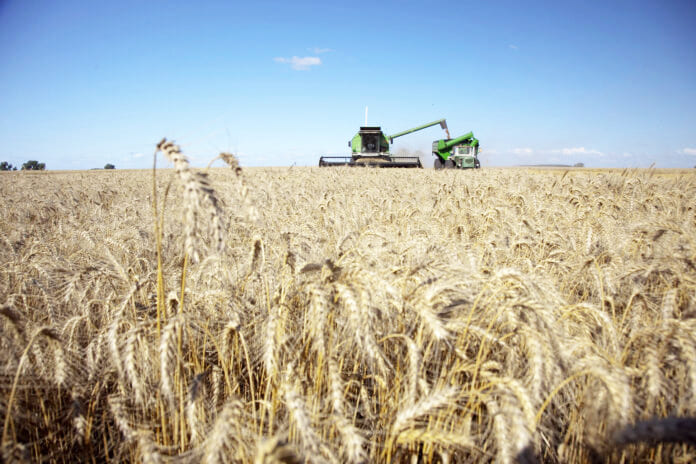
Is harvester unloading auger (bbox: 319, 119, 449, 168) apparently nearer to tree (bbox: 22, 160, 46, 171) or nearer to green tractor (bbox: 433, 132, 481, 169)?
green tractor (bbox: 433, 132, 481, 169)

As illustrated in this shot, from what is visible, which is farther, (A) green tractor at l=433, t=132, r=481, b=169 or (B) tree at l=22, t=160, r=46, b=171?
(B) tree at l=22, t=160, r=46, b=171

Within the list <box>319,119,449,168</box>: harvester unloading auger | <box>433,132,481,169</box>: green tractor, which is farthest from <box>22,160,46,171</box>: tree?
<box>433,132,481,169</box>: green tractor

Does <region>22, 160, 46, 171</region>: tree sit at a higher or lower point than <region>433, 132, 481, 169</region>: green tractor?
higher

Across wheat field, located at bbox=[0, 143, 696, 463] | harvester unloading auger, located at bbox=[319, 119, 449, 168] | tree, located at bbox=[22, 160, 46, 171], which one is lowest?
wheat field, located at bbox=[0, 143, 696, 463]

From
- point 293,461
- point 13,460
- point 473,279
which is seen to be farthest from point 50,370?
point 473,279

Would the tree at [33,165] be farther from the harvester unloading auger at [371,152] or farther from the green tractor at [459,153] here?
the green tractor at [459,153]

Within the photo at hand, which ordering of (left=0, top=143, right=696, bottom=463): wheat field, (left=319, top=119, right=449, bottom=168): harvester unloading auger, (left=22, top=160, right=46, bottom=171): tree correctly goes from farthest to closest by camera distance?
(left=22, top=160, right=46, bottom=171): tree < (left=319, top=119, right=449, bottom=168): harvester unloading auger < (left=0, top=143, right=696, bottom=463): wheat field

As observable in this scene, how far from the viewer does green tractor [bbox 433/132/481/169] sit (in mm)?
24422

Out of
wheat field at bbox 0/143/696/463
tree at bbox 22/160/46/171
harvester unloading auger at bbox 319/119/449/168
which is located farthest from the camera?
tree at bbox 22/160/46/171

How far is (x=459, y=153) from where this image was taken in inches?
990

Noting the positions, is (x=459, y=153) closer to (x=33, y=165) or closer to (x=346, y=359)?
(x=346, y=359)

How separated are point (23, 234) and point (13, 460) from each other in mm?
3628

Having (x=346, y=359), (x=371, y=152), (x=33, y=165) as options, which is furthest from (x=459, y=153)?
(x=33, y=165)

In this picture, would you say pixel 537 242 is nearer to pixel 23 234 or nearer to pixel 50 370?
pixel 50 370
